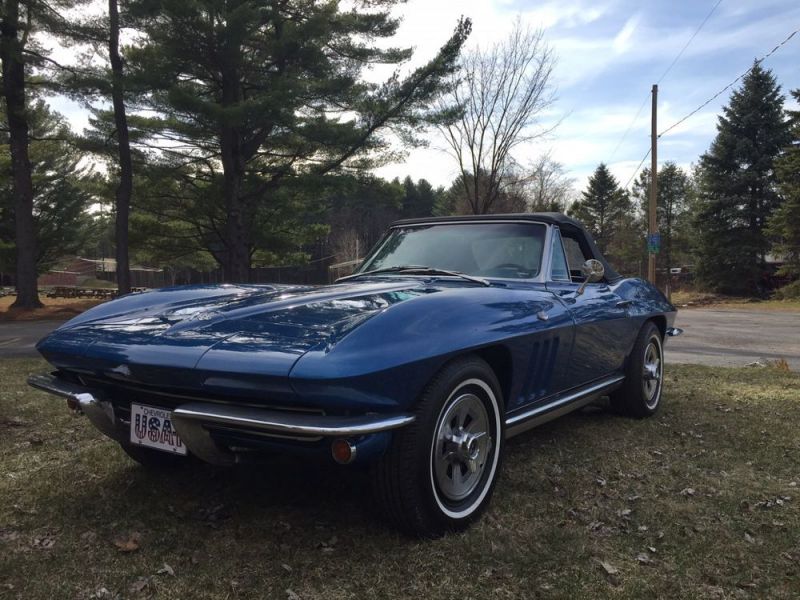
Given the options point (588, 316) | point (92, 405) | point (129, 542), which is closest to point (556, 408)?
point (588, 316)

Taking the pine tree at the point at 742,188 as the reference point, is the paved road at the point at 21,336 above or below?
below

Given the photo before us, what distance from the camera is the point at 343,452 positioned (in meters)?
2.10

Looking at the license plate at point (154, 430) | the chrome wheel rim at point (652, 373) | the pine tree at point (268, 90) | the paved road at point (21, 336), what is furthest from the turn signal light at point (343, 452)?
the pine tree at point (268, 90)

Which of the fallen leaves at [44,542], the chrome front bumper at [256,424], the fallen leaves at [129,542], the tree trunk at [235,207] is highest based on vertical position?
the tree trunk at [235,207]

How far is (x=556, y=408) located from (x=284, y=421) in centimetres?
187

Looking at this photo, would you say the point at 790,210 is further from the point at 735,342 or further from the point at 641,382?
the point at 641,382

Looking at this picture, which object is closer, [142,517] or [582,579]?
[582,579]

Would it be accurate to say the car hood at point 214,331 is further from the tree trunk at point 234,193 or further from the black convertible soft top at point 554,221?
the tree trunk at point 234,193

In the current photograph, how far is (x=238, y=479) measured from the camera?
3.21 meters

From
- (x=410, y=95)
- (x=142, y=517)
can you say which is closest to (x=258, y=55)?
(x=410, y=95)

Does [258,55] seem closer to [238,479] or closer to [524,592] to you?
[238,479]

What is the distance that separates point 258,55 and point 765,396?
15362 mm

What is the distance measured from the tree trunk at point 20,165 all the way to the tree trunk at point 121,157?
3779mm

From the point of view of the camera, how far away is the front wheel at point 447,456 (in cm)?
231
